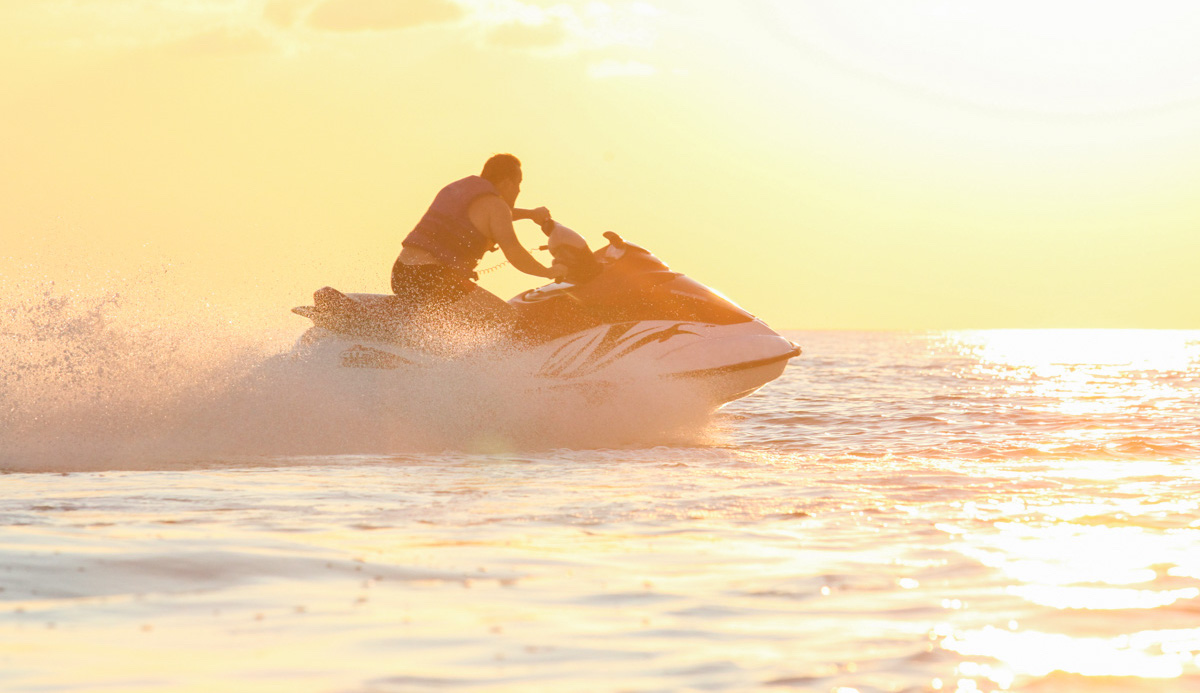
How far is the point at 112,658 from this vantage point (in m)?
2.72

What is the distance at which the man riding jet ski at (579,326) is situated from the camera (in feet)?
26.9

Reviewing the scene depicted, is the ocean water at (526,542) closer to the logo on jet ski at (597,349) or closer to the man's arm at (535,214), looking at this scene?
the logo on jet ski at (597,349)

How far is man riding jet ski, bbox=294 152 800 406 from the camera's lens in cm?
820

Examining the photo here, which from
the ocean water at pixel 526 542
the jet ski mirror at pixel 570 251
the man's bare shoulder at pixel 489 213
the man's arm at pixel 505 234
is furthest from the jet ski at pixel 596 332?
the man's bare shoulder at pixel 489 213

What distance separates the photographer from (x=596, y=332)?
8.58m

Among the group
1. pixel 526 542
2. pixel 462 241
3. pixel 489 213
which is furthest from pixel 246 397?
pixel 526 542

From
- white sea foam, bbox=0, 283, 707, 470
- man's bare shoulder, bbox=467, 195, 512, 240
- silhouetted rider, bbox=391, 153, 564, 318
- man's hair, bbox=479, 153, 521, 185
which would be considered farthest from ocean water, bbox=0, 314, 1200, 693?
man's hair, bbox=479, 153, 521, 185

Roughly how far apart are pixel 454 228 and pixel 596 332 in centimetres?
136

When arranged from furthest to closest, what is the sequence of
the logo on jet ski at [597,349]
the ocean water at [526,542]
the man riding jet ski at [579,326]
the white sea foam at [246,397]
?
1. the logo on jet ski at [597,349]
2. the man riding jet ski at [579,326]
3. the white sea foam at [246,397]
4. the ocean water at [526,542]

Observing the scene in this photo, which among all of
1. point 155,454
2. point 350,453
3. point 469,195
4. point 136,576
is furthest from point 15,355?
point 136,576

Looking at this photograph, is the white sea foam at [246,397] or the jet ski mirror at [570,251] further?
the jet ski mirror at [570,251]

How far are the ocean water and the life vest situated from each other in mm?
842

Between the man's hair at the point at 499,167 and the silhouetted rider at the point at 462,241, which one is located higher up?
the man's hair at the point at 499,167

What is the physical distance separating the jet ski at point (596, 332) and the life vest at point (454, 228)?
48 centimetres
